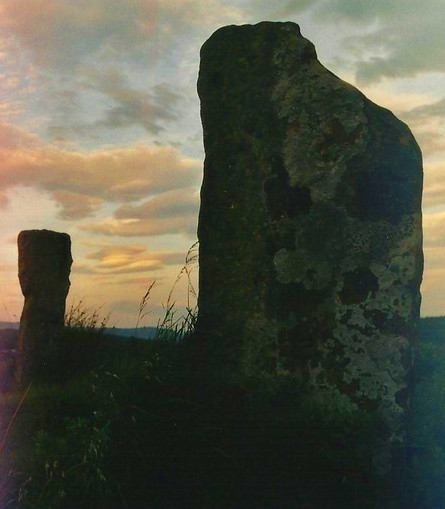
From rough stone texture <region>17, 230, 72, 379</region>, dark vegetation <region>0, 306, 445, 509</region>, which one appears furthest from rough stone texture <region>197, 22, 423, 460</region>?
rough stone texture <region>17, 230, 72, 379</region>

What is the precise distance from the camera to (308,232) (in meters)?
5.64

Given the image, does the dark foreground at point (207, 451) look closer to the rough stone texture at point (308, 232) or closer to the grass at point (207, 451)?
the grass at point (207, 451)

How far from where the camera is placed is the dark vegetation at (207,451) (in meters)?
4.79

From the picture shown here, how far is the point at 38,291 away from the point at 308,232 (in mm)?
4736

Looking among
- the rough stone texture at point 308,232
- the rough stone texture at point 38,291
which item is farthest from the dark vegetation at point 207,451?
the rough stone texture at point 38,291

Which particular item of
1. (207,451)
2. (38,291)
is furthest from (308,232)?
(38,291)

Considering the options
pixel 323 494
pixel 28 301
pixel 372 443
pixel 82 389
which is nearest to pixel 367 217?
pixel 372 443

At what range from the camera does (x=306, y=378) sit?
552cm

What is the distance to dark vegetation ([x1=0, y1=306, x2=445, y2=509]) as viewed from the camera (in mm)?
4793

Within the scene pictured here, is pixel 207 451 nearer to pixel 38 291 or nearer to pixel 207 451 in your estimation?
pixel 207 451

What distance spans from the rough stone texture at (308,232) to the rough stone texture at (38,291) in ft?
12.6

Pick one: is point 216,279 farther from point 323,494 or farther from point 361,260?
point 323,494

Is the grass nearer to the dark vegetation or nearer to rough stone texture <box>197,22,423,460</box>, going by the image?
the dark vegetation

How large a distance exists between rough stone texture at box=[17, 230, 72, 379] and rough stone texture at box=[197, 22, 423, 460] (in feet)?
12.6
